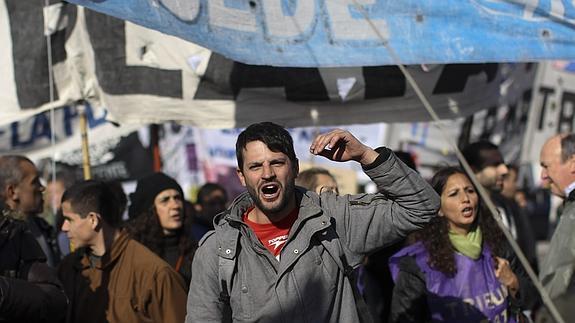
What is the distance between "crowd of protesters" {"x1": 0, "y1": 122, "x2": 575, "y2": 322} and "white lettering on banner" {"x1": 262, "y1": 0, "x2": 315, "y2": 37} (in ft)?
2.49

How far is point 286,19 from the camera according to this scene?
4.42 meters

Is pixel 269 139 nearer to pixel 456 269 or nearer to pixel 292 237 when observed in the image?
pixel 292 237

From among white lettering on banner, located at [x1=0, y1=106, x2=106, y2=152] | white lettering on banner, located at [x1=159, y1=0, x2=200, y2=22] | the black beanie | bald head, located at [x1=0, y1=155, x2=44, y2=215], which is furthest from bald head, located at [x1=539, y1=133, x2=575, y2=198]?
white lettering on banner, located at [x1=0, y1=106, x2=106, y2=152]

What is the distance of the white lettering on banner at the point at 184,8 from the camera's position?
4.24m

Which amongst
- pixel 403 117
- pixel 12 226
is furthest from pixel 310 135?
pixel 12 226

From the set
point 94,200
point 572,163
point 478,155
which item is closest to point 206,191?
point 478,155

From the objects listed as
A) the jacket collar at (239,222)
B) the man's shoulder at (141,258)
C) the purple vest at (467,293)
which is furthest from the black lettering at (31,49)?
the jacket collar at (239,222)

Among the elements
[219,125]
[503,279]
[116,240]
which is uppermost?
[219,125]

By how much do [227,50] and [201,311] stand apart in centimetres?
142

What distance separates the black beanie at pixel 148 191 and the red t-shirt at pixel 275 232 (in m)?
2.07

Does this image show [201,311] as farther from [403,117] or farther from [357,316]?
[403,117]

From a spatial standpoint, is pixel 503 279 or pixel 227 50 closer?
pixel 227 50

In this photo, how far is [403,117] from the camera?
19.4 ft

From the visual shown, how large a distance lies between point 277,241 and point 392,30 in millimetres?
1604
